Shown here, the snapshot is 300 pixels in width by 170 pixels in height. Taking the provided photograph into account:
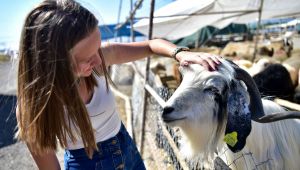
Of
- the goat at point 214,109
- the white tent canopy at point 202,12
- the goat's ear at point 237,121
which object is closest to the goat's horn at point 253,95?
the goat at point 214,109

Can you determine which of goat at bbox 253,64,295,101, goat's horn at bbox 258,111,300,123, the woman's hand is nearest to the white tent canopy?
goat at bbox 253,64,295,101

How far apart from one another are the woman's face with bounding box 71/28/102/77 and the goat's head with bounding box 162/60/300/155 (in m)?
0.56

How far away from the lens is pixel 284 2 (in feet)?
34.3

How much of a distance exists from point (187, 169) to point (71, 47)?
68.6 inches

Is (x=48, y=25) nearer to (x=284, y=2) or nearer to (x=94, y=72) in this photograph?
(x=94, y=72)

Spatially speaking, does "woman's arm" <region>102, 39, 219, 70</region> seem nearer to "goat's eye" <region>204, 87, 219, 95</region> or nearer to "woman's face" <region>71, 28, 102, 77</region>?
"goat's eye" <region>204, 87, 219, 95</region>

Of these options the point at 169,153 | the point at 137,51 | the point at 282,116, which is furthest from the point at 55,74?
the point at 169,153

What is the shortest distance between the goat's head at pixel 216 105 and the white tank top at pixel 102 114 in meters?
0.30

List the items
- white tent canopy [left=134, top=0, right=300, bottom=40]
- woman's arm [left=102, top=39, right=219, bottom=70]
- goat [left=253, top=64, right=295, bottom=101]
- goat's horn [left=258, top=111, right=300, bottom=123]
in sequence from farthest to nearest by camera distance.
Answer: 1. white tent canopy [left=134, top=0, right=300, bottom=40]
2. goat [left=253, top=64, right=295, bottom=101]
3. woman's arm [left=102, top=39, right=219, bottom=70]
4. goat's horn [left=258, top=111, right=300, bottom=123]

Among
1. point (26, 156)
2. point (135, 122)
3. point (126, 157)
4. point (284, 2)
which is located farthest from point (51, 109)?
point (284, 2)

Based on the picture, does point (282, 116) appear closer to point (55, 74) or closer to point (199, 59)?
point (199, 59)

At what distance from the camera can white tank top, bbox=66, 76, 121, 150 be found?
2.06m

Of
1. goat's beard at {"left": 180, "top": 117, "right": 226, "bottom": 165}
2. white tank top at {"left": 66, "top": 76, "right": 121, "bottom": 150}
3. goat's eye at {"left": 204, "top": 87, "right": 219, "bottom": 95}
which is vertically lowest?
goat's beard at {"left": 180, "top": 117, "right": 226, "bottom": 165}

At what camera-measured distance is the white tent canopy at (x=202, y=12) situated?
923cm
